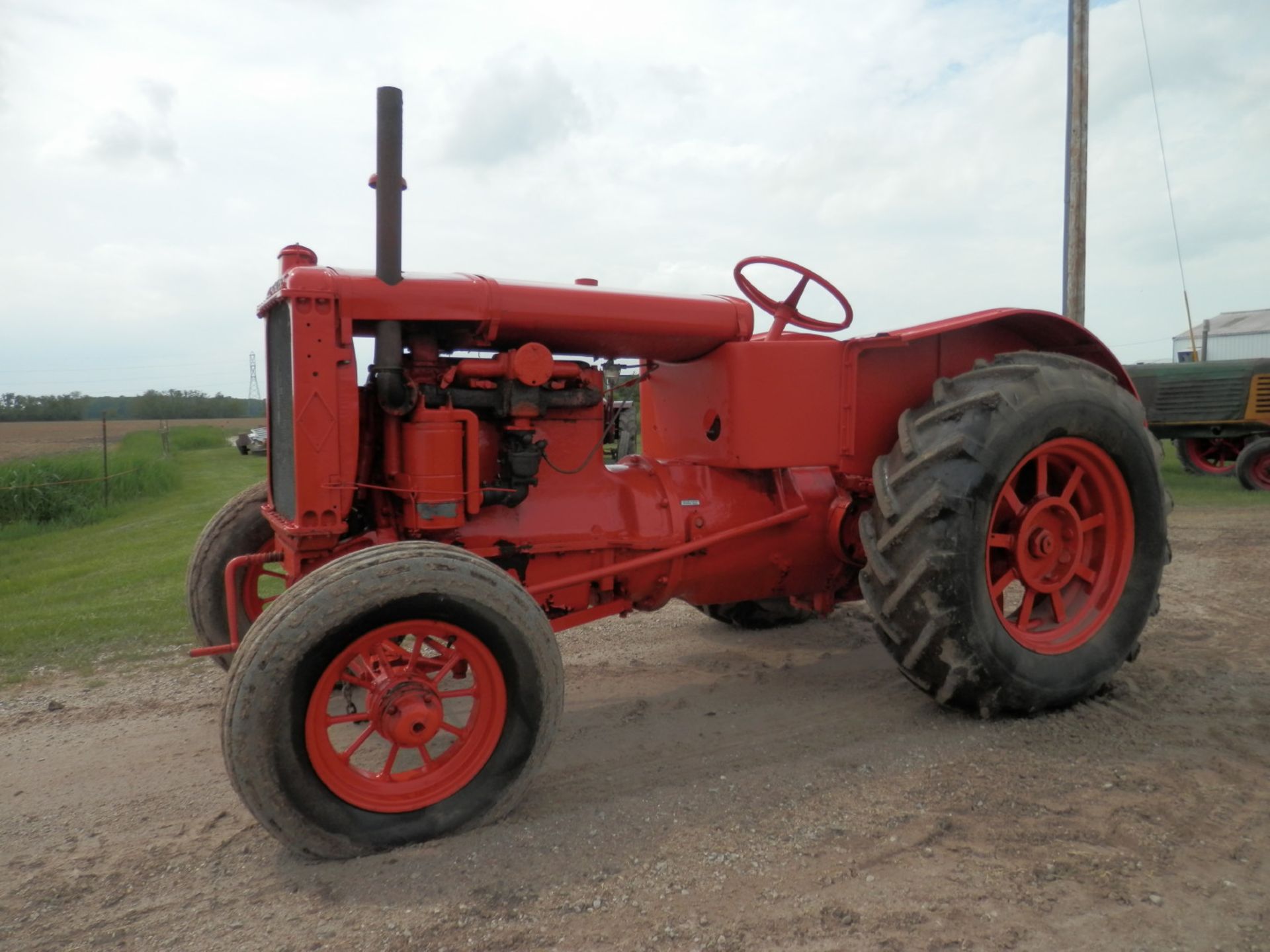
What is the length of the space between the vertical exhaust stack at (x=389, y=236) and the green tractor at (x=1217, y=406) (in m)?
11.7

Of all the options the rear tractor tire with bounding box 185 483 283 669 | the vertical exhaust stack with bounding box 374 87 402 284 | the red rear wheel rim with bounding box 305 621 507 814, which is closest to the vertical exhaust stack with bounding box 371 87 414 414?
the vertical exhaust stack with bounding box 374 87 402 284

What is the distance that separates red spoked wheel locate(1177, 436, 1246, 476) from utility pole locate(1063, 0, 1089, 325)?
6103 millimetres

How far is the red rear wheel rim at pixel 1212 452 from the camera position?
14227 mm

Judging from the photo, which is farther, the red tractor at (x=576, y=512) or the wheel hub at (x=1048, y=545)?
the wheel hub at (x=1048, y=545)

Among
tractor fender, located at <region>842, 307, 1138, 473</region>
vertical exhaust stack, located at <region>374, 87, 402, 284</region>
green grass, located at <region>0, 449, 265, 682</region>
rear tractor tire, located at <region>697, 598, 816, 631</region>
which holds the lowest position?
green grass, located at <region>0, 449, 265, 682</region>

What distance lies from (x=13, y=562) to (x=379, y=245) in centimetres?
841

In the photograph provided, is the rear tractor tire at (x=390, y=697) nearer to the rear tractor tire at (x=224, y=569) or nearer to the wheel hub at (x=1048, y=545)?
the rear tractor tire at (x=224, y=569)

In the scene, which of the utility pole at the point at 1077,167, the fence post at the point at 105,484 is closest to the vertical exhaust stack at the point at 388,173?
the utility pole at the point at 1077,167

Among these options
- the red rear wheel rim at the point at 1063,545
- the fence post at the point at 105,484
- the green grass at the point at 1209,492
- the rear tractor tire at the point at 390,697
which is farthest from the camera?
the fence post at the point at 105,484

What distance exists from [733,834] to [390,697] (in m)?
1.17

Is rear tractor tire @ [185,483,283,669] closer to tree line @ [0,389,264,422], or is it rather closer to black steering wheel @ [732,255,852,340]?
black steering wheel @ [732,255,852,340]

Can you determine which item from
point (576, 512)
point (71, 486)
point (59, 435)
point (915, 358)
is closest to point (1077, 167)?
point (915, 358)

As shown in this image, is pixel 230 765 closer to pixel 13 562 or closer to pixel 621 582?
pixel 621 582

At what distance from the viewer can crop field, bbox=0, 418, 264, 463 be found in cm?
2078
